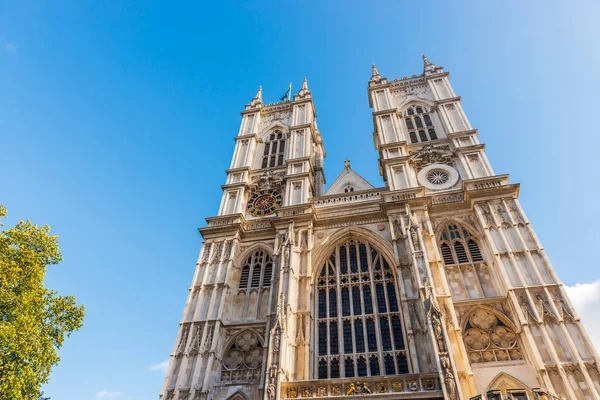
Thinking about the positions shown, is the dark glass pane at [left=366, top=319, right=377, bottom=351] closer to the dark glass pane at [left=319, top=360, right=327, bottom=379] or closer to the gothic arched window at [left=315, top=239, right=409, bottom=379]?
the gothic arched window at [left=315, top=239, right=409, bottom=379]

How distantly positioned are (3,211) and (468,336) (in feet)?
67.6

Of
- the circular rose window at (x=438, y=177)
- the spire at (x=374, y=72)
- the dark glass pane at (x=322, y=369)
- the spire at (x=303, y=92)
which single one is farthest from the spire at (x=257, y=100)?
the dark glass pane at (x=322, y=369)

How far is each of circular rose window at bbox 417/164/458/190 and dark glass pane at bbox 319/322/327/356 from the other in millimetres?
10893

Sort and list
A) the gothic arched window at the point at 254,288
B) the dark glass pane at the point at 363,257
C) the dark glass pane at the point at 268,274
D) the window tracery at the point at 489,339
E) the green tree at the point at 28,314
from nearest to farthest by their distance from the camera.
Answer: the green tree at the point at 28,314
the window tracery at the point at 489,339
the gothic arched window at the point at 254,288
the dark glass pane at the point at 363,257
the dark glass pane at the point at 268,274

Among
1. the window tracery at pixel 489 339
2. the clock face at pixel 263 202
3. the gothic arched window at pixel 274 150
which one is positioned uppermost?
the gothic arched window at pixel 274 150

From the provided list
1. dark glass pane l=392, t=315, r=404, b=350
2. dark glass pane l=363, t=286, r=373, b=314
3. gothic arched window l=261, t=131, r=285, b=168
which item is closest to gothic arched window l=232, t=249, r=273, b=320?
dark glass pane l=363, t=286, r=373, b=314

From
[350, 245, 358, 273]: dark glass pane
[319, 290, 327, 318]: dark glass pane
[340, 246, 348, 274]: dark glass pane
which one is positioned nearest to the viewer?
[319, 290, 327, 318]: dark glass pane

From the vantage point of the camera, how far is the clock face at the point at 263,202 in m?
26.5

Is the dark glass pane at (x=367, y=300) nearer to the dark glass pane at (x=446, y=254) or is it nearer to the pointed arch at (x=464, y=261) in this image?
the pointed arch at (x=464, y=261)

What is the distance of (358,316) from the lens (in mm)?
19406

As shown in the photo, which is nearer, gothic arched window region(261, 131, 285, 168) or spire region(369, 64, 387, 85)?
gothic arched window region(261, 131, 285, 168)

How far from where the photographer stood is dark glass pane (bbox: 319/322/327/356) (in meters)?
18.7

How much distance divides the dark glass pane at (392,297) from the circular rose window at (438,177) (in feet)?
24.0

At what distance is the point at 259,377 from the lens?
60.4 ft
